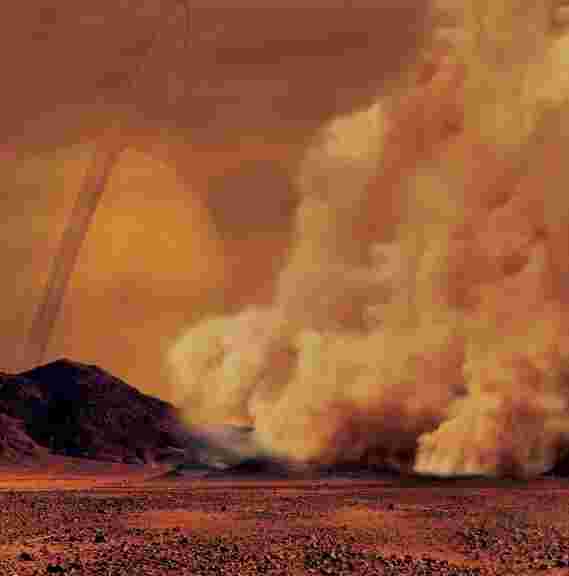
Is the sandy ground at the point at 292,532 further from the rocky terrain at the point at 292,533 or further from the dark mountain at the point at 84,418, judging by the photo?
the dark mountain at the point at 84,418

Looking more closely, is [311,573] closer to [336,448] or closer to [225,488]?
[225,488]

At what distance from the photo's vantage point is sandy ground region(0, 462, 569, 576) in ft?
69.8

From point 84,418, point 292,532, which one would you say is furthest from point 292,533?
point 84,418

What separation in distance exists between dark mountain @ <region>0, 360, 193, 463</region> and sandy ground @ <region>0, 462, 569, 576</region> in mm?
85559

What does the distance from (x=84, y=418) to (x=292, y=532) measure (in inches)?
4599

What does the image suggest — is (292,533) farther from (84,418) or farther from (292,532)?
(84,418)

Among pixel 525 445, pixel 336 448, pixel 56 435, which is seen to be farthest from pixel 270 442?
pixel 56 435

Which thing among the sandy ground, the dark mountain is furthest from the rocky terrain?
the dark mountain

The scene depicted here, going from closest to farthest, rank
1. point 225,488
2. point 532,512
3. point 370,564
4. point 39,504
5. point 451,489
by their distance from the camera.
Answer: point 370,564 < point 532,512 < point 39,504 < point 451,489 < point 225,488

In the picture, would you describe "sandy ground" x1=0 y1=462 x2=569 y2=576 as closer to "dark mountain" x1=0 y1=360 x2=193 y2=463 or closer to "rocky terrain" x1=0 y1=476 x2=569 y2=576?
"rocky terrain" x1=0 y1=476 x2=569 y2=576

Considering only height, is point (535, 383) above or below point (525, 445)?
above

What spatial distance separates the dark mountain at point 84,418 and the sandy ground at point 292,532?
3368 inches

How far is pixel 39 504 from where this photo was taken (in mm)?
41719

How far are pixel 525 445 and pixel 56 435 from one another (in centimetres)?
9008
